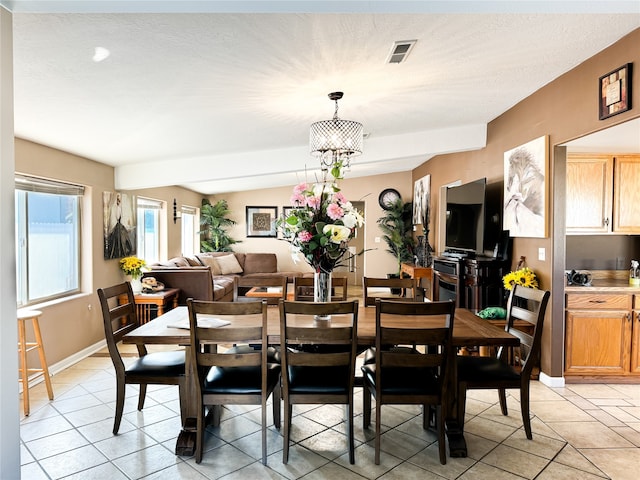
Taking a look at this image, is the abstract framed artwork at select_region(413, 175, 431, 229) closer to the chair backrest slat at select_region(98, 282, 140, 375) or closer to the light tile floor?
the light tile floor

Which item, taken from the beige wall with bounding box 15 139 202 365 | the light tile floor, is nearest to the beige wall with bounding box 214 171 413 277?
the beige wall with bounding box 15 139 202 365

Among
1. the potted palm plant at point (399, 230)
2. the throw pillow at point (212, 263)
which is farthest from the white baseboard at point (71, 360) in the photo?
the potted palm plant at point (399, 230)

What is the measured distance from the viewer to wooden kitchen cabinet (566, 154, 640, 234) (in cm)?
382

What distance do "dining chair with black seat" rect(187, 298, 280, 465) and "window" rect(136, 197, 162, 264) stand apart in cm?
403

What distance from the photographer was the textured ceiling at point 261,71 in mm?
2080

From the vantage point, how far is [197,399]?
2.39m

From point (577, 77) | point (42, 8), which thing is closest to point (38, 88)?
point (42, 8)

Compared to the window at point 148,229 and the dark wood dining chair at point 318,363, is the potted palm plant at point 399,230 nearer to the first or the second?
the window at point 148,229

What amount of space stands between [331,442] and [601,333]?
2.57m

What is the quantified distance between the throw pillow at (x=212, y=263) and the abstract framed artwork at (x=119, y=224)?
2.18 meters

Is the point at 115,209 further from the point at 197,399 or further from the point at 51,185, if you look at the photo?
the point at 197,399

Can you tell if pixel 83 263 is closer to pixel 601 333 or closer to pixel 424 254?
pixel 424 254

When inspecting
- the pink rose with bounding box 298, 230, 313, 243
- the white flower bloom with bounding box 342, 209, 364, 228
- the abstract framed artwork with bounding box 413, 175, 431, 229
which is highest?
the abstract framed artwork with bounding box 413, 175, 431, 229

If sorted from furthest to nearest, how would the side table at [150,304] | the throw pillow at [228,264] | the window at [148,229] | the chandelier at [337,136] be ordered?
the throw pillow at [228,264]
the window at [148,229]
the side table at [150,304]
the chandelier at [337,136]
